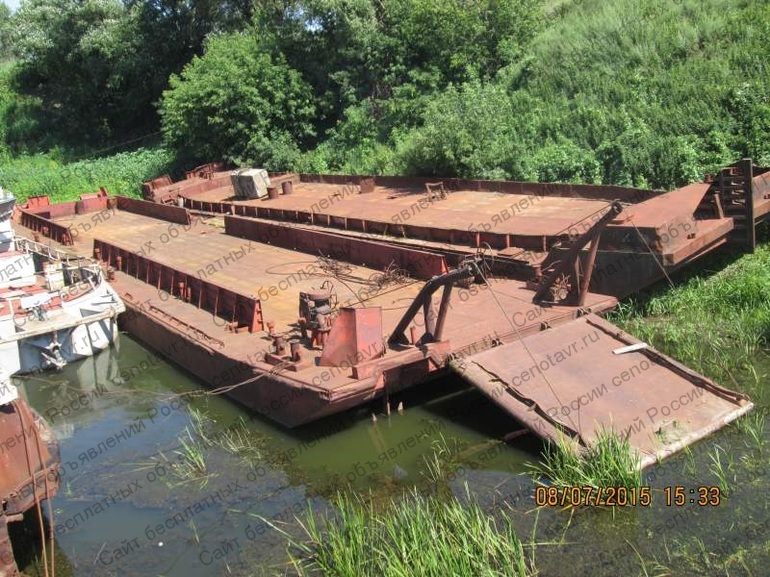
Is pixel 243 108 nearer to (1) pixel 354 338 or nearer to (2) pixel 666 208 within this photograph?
(2) pixel 666 208

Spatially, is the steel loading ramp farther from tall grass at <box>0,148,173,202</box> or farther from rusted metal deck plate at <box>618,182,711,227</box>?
tall grass at <box>0,148,173,202</box>

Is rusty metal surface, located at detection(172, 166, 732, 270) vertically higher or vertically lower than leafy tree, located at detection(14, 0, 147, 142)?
lower

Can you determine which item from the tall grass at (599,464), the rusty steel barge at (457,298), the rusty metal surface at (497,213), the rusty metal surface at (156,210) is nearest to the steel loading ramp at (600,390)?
the rusty steel barge at (457,298)

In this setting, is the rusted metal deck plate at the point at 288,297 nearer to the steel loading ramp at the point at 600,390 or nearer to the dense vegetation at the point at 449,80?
the steel loading ramp at the point at 600,390

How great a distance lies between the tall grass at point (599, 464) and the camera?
578cm

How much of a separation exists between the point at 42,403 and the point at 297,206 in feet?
21.9

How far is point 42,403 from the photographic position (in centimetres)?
942

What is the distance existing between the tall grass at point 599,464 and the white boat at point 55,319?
695 centimetres

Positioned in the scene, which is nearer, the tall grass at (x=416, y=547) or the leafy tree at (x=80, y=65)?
the tall grass at (x=416, y=547)

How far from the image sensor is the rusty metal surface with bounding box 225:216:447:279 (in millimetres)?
9656

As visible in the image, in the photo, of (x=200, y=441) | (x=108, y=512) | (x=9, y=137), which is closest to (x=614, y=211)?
(x=200, y=441)

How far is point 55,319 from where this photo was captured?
33.4 feet

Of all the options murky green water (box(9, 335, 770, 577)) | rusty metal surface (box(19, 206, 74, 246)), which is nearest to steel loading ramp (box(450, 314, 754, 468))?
murky green water (box(9, 335, 770, 577))

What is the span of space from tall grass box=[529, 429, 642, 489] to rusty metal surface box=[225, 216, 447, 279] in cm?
371
